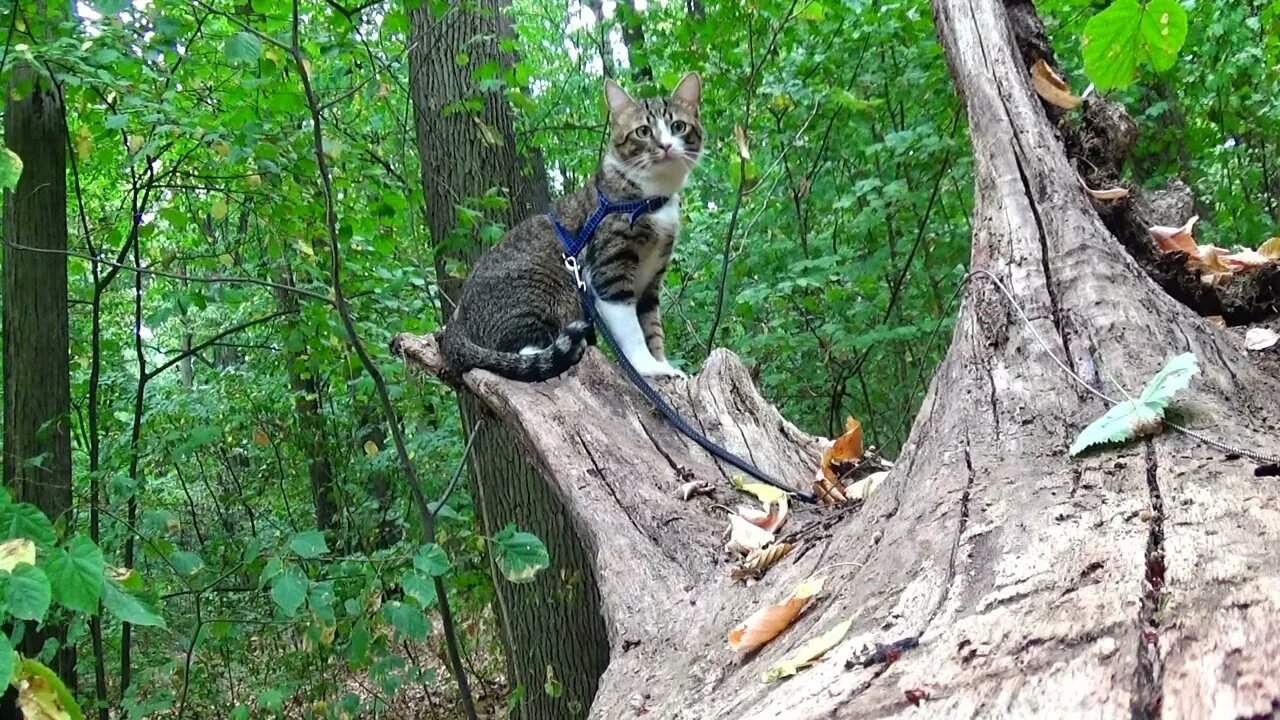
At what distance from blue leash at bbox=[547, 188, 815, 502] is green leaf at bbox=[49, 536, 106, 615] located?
4.65ft

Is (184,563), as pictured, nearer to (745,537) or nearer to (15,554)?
(15,554)

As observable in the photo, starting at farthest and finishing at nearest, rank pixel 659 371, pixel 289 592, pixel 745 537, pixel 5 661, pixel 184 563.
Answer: pixel 659 371 < pixel 184 563 < pixel 289 592 < pixel 745 537 < pixel 5 661

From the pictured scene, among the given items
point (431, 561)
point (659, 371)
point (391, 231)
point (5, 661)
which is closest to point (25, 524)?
point (5, 661)

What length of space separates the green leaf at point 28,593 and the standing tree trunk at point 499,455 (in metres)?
2.97

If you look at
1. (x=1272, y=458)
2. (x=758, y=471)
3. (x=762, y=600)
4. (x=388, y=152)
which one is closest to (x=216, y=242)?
(x=388, y=152)

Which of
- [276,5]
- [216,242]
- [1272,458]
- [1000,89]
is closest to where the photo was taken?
[1272,458]

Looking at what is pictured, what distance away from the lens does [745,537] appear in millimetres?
1764

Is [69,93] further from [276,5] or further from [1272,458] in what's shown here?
[1272,458]

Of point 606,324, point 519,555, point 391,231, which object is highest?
point 391,231

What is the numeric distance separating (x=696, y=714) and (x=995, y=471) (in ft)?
1.84

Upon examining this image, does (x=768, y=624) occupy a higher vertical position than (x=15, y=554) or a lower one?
lower

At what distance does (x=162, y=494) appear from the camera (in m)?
6.47

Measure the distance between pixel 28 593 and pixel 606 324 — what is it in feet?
7.61

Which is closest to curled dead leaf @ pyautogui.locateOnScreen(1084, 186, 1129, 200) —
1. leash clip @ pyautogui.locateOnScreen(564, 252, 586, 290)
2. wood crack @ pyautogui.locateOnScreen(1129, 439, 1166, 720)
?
wood crack @ pyautogui.locateOnScreen(1129, 439, 1166, 720)
